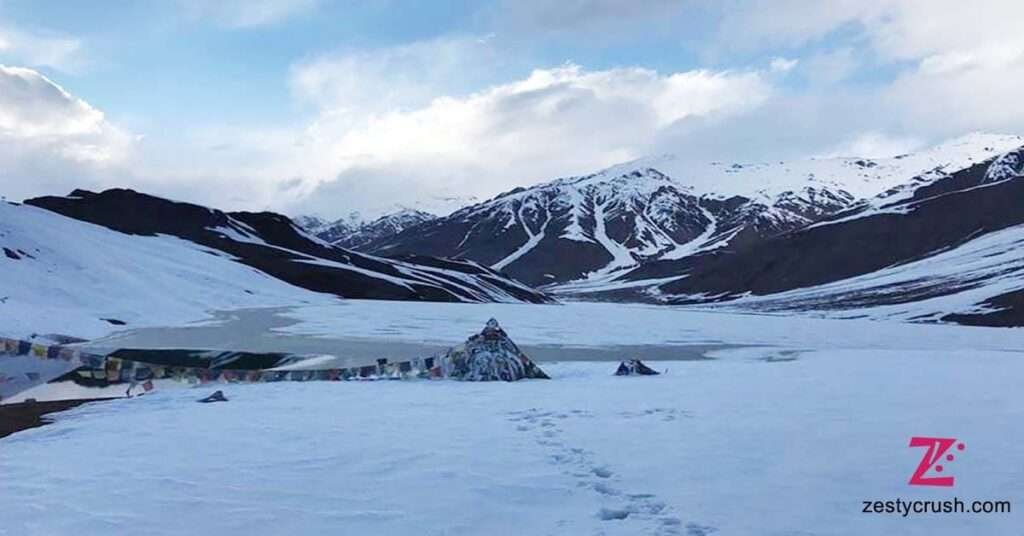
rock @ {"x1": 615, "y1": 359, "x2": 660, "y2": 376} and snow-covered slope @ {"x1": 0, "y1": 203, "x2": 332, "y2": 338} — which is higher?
snow-covered slope @ {"x1": 0, "y1": 203, "x2": 332, "y2": 338}

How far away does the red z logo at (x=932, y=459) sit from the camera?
27.6 feet

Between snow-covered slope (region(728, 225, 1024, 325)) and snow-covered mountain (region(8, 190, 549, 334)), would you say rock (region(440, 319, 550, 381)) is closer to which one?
snow-covered mountain (region(8, 190, 549, 334))

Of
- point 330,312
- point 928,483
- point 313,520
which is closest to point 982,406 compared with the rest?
point 928,483

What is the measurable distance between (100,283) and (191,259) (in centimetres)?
3058

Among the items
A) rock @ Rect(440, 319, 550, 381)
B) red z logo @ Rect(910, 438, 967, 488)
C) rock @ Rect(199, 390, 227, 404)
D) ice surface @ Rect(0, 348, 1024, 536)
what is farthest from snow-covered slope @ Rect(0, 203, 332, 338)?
red z logo @ Rect(910, 438, 967, 488)

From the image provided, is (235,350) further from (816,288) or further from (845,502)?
(816,288)

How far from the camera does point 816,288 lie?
498 ft

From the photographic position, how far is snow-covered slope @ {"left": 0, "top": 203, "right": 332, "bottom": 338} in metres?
38.5

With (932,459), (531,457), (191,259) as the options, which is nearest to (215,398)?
(531,457)

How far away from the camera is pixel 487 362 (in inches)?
837

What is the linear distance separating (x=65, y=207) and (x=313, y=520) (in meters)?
139

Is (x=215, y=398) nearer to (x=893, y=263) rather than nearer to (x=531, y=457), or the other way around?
(x=531, y=457)

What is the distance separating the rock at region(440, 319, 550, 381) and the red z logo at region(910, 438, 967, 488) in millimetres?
11881

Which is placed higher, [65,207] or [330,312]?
[65,207]
